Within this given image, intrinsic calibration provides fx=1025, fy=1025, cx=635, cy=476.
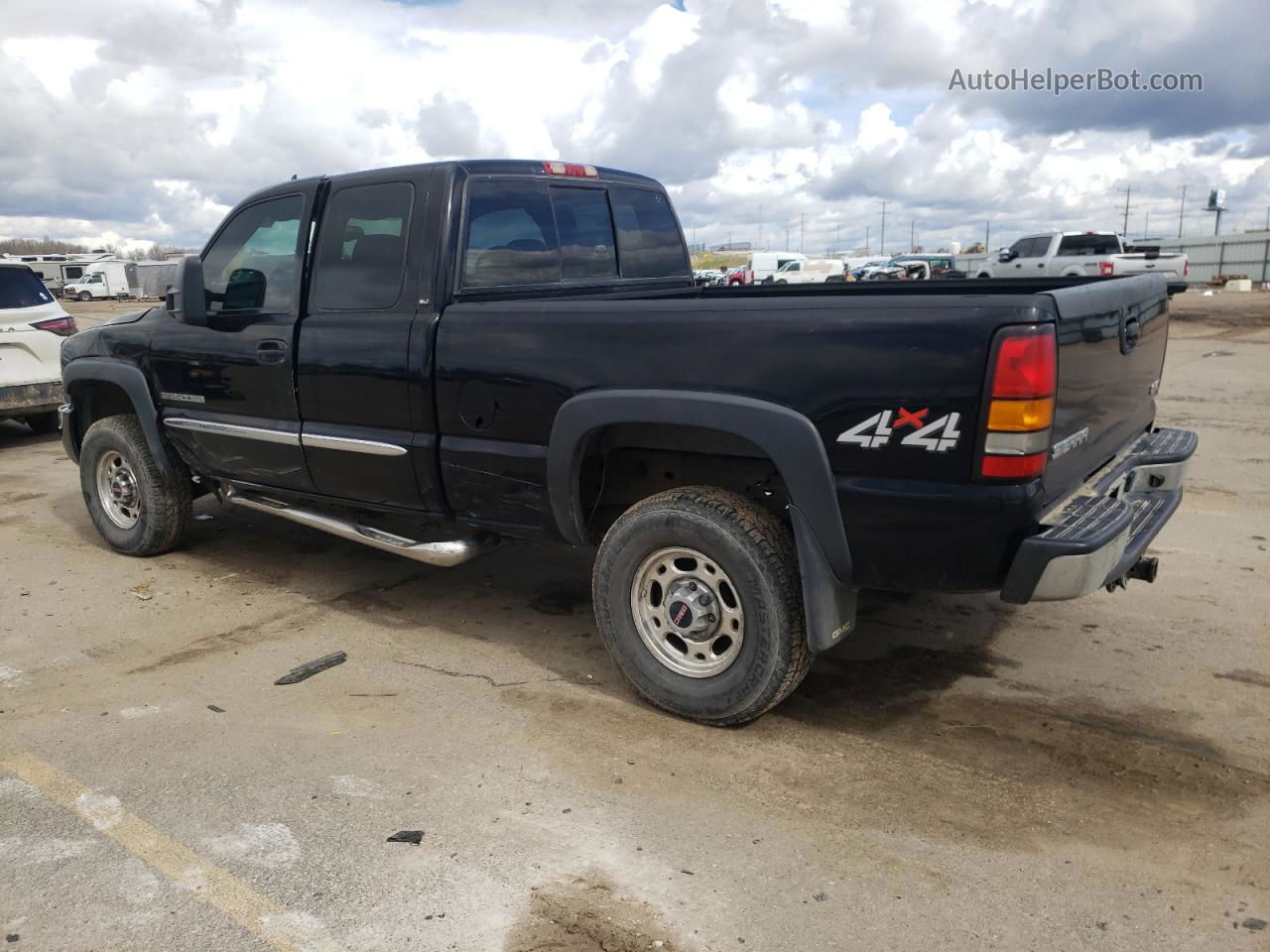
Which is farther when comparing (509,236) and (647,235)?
(647,235)

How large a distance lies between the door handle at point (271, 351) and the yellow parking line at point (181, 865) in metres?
1.99

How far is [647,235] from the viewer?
211 inches

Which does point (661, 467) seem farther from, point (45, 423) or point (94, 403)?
point (45, 423)

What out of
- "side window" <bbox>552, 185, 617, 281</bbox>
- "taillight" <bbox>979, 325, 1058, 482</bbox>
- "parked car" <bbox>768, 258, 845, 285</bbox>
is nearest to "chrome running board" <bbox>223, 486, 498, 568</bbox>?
"side window" <bbox>552, 185, 617, 281</bbox>

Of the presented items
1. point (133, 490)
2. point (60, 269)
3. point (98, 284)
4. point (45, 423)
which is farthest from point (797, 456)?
point (60, 269)

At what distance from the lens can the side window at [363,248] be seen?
440 centimetres

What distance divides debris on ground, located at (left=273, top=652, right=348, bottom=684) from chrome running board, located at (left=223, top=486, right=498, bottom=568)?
52cm

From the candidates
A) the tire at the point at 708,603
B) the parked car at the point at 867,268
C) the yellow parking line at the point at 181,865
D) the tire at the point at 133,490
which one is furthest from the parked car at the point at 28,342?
the parked car at the point at 867,268

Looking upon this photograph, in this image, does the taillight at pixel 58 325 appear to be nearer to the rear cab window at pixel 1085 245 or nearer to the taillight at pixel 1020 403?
the taillight at pixel 1020 403

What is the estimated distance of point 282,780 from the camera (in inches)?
135

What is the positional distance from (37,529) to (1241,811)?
6953mm

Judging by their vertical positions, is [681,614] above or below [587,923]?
above

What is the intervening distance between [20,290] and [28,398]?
997 mm

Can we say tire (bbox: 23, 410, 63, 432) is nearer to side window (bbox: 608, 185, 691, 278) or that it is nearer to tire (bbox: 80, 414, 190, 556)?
tire (bbox: 80, 414, 190, 556)
